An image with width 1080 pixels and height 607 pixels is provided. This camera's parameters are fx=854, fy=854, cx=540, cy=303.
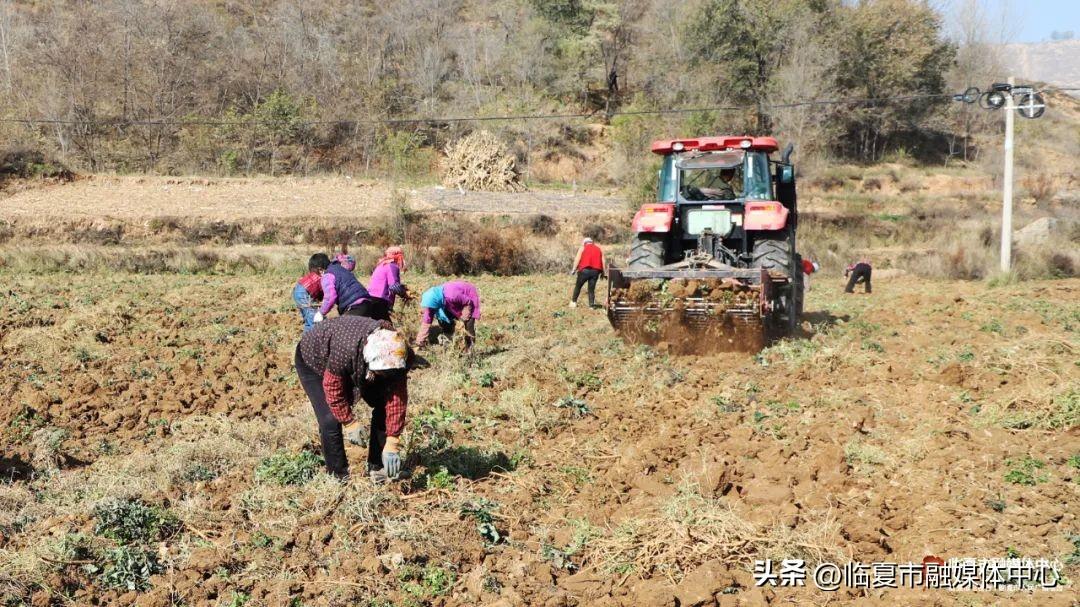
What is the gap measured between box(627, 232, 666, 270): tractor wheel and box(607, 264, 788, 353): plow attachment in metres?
0.54

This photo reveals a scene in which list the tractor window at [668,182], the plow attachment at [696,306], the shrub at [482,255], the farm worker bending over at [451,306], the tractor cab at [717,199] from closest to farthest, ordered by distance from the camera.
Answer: the plow attachment at [696,306], the farm worker bending over at [451,306], the tractor cab at [717,199], the tractor window at [668,182], the shrub at [482,255]

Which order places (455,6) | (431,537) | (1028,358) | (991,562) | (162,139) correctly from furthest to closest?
(455,6), (162,139), (1028,358), (431,537), (991,562)

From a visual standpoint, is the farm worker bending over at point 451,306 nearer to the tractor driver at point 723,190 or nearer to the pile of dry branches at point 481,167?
the tractor driver at point 723,190

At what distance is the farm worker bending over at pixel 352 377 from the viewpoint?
207 inches

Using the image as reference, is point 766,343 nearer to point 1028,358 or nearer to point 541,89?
point 1028,358

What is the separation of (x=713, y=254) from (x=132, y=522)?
701 centimetres

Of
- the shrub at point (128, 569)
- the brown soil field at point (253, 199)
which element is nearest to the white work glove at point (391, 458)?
the shrub at point (128, 569)

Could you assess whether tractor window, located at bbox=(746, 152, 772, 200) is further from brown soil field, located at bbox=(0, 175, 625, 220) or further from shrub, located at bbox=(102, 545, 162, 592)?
brown soil field, located at bbox=(0, 175, 625, 220)

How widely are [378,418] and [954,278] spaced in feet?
58.8

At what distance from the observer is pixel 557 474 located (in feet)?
19.7

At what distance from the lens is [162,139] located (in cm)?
3575

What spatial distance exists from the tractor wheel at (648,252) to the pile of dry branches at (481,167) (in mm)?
23351

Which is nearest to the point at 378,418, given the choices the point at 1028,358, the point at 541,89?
the point at 1028,358

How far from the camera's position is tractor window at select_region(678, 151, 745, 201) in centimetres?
999
